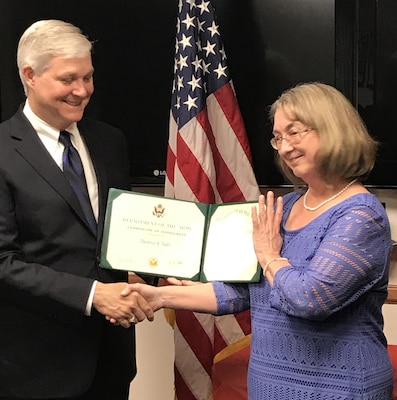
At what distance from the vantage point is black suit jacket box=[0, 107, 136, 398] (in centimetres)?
192

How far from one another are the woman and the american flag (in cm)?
81

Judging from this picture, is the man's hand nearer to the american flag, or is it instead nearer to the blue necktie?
the blue necktie

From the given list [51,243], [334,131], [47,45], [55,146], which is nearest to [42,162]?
[55,146]

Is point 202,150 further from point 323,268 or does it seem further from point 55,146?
point 323,268

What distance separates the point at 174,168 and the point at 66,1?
850mm

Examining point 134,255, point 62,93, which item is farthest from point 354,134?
point 62,93

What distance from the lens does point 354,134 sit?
173 cm

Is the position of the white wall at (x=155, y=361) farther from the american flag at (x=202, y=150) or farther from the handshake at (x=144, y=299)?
the handshake at (x=144, y=299)

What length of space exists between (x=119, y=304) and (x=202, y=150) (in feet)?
2.79

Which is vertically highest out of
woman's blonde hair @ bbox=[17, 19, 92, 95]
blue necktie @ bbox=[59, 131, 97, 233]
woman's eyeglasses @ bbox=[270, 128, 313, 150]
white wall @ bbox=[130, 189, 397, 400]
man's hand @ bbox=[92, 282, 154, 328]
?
woman's blonde hair @ bbox=[17, 19, 92, 95]

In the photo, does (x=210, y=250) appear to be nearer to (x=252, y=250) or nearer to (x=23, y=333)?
(x=252, y=250)

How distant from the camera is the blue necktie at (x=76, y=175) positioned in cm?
199

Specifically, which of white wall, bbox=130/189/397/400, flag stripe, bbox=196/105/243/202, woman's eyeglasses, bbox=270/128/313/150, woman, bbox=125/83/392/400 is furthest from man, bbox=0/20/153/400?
white wall, bbox=130/189/397/400

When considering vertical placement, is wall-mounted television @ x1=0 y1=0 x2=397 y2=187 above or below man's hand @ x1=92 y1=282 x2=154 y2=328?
above
